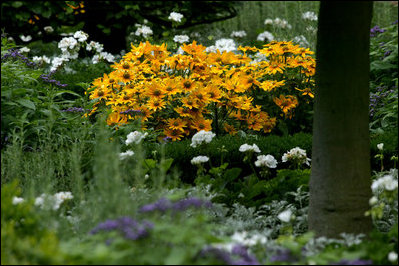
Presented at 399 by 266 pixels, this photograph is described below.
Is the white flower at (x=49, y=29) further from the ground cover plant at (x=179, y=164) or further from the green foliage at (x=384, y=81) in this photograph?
the green foliage at (x=384, y=81)

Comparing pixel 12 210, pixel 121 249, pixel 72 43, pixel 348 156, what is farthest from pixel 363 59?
pixel 72 43

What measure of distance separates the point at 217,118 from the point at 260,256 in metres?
2.60

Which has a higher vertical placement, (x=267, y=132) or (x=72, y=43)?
(x=72, y=43)

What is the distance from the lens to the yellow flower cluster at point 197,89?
476 centimetres

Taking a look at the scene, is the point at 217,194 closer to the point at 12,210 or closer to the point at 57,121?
the point at 12,210

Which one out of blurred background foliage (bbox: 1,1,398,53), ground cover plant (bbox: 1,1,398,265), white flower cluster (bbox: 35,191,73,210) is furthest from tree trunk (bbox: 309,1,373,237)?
blurred background foliage (bbox: 1,1,398,53)

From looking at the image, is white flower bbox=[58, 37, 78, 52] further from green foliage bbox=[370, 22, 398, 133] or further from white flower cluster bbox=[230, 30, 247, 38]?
green foliage bbox=[370, 22, 398, 133]

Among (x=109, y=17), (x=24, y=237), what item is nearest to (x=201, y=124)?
(x=24, y=237)

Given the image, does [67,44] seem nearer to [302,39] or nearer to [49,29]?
[49,29]

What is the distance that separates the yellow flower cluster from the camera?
187 inches

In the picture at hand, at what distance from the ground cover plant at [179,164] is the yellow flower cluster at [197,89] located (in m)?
0.01

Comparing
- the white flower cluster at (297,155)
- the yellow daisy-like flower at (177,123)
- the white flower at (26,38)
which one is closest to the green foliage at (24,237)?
the white flower cluster at (297,155)

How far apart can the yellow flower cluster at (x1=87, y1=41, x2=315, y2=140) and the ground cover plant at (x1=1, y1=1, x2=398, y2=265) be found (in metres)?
0.01

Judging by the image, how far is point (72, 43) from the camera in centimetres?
662
